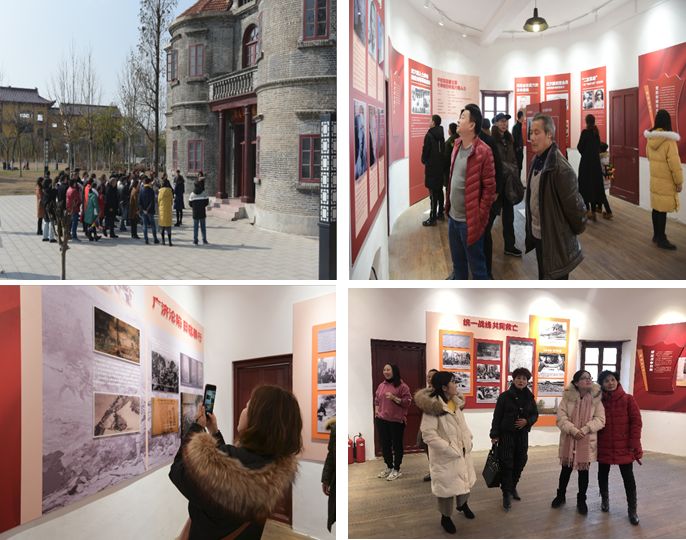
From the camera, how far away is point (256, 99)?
374 centimetres

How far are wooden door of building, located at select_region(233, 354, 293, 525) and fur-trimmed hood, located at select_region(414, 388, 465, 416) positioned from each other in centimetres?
64

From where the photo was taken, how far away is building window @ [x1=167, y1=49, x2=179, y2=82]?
377cm

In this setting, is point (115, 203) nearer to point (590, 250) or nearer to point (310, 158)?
point (310, 158)

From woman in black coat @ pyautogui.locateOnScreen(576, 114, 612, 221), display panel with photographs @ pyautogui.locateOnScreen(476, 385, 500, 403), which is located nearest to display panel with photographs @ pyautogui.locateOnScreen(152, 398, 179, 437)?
display panel with photographs @ pyautogui.locateOnScreen(476, 385, 500, 403)

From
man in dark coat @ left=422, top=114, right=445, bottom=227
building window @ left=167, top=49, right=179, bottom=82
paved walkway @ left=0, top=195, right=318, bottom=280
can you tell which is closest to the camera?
man in dark coat @ left=422, top=114, right=445, bottom=227

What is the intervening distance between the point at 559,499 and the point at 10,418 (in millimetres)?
2620

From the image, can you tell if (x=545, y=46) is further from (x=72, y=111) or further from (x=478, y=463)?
(x=72, y=111)

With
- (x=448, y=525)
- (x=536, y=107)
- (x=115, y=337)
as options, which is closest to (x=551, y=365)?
(x=448, y=525)

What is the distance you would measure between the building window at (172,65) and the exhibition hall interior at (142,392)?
1.13 metres

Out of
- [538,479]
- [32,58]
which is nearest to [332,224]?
[538,479]

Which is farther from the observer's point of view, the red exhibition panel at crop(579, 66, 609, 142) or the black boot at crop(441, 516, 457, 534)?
the black boot at crop(441, 516, 457, 534)

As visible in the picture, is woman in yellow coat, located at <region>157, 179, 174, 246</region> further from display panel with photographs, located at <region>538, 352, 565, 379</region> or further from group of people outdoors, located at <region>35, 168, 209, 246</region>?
display panel with photographs, located at <region>538, 352, 565, 379</region>

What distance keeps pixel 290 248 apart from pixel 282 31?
3.64 ft

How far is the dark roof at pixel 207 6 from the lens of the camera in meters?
3.72
